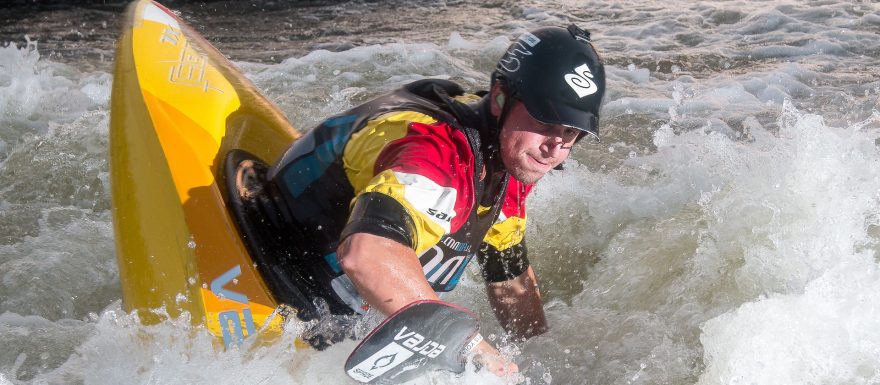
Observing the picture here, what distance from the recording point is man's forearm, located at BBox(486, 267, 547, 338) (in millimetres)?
3279

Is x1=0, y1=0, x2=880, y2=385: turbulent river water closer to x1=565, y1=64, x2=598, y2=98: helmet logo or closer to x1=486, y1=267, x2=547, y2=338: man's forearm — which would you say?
x1=486, y1=267, x2=547, y2=338: man's forearm

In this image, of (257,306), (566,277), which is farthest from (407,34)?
(257,306)

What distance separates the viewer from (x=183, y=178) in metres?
2.94

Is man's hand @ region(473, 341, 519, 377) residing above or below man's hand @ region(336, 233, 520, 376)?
below

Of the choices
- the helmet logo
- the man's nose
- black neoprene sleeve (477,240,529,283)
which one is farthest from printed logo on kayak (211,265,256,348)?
the helmet logo

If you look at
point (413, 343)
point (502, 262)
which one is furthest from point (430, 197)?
point (502, 262)

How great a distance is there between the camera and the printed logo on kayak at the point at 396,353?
206 centimetres

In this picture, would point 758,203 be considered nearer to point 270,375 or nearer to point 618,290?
point 618,290

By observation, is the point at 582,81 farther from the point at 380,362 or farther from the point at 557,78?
the point at 380,362

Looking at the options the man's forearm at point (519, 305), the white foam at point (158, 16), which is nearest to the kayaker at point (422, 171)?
the man's forearm at point (519, 305)

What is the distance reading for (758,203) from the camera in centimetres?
383

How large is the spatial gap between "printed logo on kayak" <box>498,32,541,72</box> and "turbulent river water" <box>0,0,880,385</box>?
88 cm

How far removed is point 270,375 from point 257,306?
0.22 m

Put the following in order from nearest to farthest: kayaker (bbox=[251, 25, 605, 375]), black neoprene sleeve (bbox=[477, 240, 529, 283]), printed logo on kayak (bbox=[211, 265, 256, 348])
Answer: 1. kayaker (bbox=[251, 25, 605, 375])
2. printed logo on kayak (bbox=[211, 265, 256, 348])
3. black neoprene sleeve (bbox=[477, 240, 529, 283])
